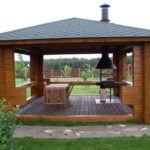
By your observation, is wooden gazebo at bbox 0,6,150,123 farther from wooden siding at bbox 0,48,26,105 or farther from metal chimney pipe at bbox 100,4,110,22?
metal chimney pipe at bbox 100,4,110,22

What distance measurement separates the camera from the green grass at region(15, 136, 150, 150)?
575 cm

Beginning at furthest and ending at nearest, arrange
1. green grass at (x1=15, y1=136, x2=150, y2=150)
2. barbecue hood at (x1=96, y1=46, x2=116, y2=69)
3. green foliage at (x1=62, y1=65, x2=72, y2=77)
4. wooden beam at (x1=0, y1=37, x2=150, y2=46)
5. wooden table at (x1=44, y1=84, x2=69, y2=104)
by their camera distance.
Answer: green foliage at (x1=62, y1=65, x2=72, y2=77)
barbecue hood at (x1=96, y1=46, x2=116, y2=69)
wooden table at (x1=44, y1=84, x2=69, y2=104)
wooden beam at (x1=0, y1=37, x2=150, y2=46)
green grass at (x1=15, y1=136, x2=150, y2=150)

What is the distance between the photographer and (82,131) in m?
7.16

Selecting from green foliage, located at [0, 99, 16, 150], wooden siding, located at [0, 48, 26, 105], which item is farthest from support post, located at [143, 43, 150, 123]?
green foliage, located at [0, 99, 16, 150]

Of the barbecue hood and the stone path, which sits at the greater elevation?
the barbecue hood

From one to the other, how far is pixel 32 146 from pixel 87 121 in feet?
8.51

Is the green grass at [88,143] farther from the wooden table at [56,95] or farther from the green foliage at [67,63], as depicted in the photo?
the green foliage at [67,63]

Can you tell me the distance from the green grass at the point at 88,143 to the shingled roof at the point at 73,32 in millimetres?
2791

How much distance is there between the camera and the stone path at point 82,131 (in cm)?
682

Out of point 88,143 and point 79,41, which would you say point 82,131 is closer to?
point 88,143

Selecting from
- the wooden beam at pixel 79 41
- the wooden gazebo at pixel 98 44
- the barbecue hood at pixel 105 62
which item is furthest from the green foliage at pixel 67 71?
the wooden beam at pixel 79 41

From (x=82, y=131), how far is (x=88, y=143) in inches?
44.0

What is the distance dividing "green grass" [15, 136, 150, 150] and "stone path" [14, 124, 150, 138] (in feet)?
1.38

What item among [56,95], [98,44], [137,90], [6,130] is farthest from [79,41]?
[6,130]
